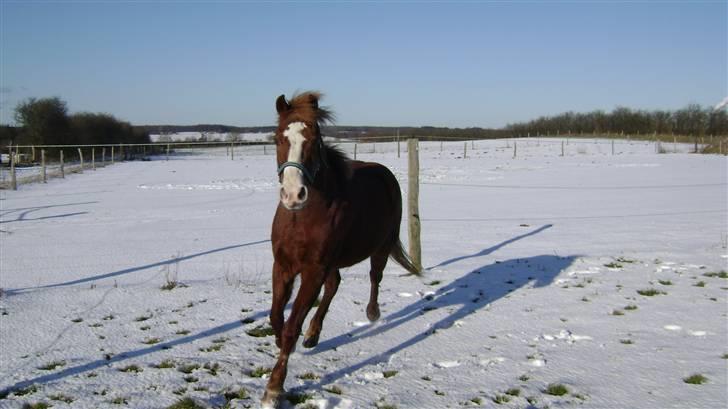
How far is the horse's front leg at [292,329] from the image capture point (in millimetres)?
3355

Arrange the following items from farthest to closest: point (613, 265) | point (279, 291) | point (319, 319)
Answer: point (613, 265) → point (319, 319) → point (279, 291)

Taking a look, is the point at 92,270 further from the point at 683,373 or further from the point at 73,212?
the point at 73,212

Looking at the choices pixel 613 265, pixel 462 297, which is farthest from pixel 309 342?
pixel 613 265

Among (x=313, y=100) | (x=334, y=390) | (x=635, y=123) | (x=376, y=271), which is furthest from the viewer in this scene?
(x=635, y=123)

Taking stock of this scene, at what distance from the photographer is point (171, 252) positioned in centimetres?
891

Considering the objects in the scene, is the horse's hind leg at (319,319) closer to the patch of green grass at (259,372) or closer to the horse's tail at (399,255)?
the patch of green grass at (259,372)

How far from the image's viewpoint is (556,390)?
3.61 meters

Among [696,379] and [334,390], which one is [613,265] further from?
[334,390]

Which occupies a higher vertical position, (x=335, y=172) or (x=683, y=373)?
(x=335, y=172)

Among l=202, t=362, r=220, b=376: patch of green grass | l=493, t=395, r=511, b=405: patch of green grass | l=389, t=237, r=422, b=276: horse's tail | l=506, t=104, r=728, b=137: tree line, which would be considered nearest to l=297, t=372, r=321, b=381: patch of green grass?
l=202, t=362, r=220, b=376: patch of green grass

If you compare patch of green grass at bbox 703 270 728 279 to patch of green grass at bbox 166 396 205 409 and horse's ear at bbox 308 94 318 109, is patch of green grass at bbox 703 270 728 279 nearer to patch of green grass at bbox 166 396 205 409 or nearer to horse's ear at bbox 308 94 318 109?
horse's ear at bbox 308 94 318 109

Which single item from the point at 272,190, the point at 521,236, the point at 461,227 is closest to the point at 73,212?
the point at 272,190

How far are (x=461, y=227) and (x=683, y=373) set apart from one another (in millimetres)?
8021

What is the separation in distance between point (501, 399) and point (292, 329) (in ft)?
4.82
